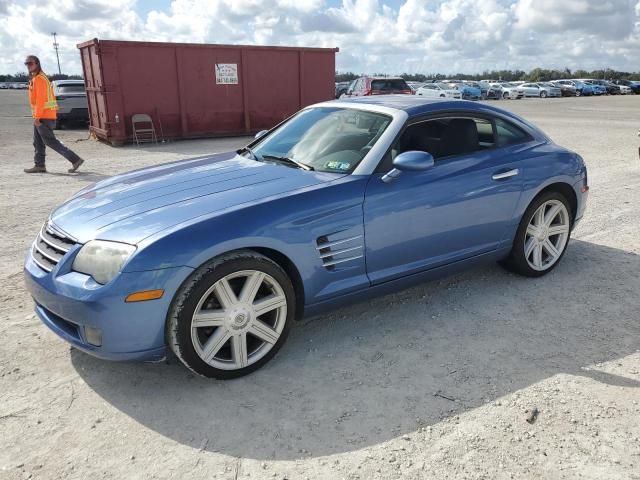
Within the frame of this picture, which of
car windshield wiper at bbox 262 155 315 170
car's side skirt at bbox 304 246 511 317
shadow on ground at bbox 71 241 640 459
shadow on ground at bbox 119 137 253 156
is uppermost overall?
car windshield wiper at bbox 262 155 315 170

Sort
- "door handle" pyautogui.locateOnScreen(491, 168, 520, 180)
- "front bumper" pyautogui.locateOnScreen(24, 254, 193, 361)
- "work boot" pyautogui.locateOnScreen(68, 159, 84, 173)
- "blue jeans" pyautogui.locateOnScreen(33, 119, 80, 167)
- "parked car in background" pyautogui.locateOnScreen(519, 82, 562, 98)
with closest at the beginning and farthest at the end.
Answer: "front bumper" pyautogui.locateOnScreen(24, 254, 193, 361), "door handle" pyautogui.locateOnScreen(491, 168, 520, 180), "blue jeans" pyautogui.locateOnScreen(33, 119, 80, 167), "work boot" pyautogui.locateOnScreen(68, 159, 84, 173), "parked car in background" pyautogui.locateOnScreen(519, 82, 562, 98)

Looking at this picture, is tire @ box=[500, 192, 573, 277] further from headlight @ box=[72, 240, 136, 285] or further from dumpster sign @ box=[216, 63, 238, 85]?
dumpster sign @ box=[216, 63, 238, 85]

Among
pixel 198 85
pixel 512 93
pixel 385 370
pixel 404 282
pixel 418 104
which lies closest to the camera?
→ pixel 385 370

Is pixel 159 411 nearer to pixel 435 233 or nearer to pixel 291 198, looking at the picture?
pixel 291 198

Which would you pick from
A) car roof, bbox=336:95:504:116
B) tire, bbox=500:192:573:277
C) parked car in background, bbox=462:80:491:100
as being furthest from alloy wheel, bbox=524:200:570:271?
parked car in background, bbox=462:80:491:100

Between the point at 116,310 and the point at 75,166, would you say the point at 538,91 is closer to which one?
the point at 75,166

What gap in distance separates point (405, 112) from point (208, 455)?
2.53 meters

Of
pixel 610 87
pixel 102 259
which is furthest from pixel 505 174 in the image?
pixel 610 87

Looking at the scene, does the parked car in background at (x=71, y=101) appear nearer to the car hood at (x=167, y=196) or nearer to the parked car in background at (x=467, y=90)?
the car hood at (x=167, y=196)

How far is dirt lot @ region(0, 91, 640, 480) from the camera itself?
2.42 m

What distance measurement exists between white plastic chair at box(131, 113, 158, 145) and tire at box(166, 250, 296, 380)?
11.1 m

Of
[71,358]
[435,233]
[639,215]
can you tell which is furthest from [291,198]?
[639,215]

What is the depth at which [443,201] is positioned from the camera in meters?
3.65

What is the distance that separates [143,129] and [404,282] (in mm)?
11143
